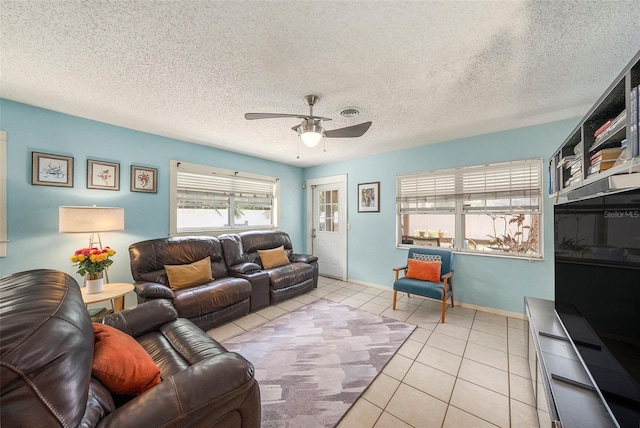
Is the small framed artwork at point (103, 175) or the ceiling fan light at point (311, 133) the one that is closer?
the ceiling fan light at point (311, 133)

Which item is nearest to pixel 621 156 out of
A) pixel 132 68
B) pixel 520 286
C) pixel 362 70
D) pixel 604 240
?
pixel 604 240

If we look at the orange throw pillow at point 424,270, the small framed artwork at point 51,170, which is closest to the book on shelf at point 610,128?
the orange throw pillow at point 424,270

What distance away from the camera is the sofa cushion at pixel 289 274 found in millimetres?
3463

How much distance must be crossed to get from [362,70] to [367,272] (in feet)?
11.3

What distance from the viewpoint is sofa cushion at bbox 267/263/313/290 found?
346 cm

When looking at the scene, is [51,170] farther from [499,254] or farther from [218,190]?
[499,254]

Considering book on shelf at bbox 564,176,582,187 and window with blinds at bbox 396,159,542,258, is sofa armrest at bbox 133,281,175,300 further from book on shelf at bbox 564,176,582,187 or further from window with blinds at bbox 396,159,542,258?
book on shelf at bbox 564,176,582,187

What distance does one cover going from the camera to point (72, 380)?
2.33ft

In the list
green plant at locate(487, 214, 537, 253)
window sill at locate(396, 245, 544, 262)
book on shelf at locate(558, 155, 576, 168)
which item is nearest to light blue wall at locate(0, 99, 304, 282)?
window sill at locate(396, 245, 544, 262)

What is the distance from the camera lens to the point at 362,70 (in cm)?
186

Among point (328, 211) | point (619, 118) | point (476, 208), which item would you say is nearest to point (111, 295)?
point (328, 211)

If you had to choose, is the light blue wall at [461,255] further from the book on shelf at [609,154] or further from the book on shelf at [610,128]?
the book on shelf at [609,154]

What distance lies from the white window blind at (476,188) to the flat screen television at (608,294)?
5.48 feet

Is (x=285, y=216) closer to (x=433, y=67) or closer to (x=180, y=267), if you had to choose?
(x=180, y=267)
